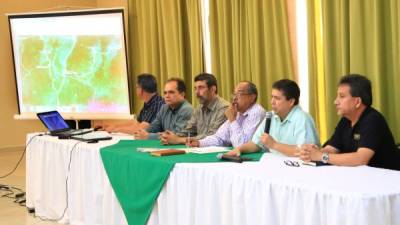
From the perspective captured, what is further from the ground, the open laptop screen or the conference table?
the open laptop screen

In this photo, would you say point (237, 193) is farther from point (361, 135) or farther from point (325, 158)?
point (361, 135)

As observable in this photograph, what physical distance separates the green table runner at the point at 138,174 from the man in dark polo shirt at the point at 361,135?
48 centimetres

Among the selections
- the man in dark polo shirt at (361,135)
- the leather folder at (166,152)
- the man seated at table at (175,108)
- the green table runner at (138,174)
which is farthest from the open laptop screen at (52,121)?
the man in dark polo shirt at (361,135)

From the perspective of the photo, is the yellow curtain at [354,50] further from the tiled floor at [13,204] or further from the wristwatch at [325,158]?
the tiled floor at [13,204]

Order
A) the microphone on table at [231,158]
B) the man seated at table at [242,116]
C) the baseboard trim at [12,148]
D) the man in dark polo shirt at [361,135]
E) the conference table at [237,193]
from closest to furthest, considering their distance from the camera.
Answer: the conference table at [237,193] < the man in dark polo shirt at [361,135] < the microphone on table at [231,158] < the man seated at table at [242,116] < the baseboard trim at [12,148]

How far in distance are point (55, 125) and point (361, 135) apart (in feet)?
8.87

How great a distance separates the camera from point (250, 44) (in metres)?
4.69

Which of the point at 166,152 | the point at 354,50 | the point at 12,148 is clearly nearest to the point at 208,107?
the point at 166,152

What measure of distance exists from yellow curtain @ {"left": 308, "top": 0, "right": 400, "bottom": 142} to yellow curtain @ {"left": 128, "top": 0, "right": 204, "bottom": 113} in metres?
1.61

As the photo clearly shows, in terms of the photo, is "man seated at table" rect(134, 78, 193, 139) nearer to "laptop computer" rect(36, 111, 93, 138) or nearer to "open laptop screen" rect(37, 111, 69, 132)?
"laptop computer" rect(36, 111, 93, 138)

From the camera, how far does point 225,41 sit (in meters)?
4.99

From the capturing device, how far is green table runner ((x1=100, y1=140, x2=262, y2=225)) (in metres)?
2.72

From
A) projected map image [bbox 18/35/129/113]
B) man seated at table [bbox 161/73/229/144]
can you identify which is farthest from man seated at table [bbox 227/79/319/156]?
projected map image [bbox 18/35/129/113]

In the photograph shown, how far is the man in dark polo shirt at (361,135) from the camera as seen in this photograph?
232 cm
